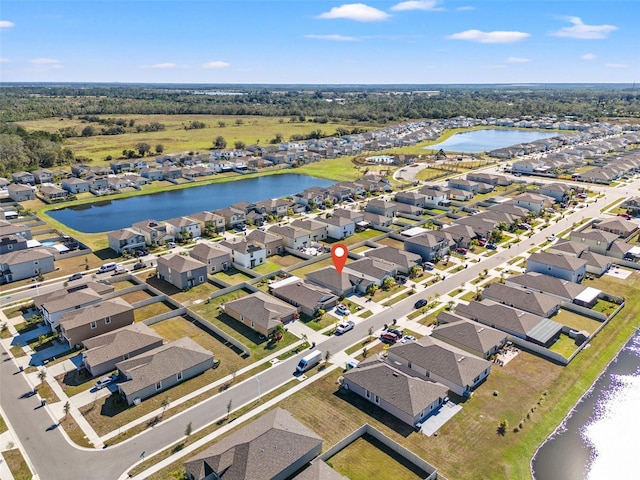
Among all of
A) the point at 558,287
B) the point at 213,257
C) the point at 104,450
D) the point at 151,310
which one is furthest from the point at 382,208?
the point at 104,450

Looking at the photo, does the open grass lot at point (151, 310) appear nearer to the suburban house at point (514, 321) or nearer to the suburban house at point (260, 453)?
the suburban house at point (260, 453)

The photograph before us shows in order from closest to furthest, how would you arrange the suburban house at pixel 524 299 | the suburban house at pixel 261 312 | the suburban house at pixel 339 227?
1. the suburban house at pixel 261 312
2. the suburban house at pixel 524 299
3. the suburban house at pixel 339 227

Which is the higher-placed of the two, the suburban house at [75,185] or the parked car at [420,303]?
the suburban house at [75,185]

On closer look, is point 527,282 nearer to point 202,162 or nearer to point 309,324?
point 309,324

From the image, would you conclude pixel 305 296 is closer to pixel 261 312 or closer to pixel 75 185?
pixel 261 312

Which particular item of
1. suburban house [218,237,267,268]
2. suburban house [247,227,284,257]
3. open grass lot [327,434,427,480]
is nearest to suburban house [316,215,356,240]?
suburban house [247,227,284,257]

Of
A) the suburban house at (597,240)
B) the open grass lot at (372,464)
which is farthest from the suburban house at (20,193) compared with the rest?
the suburban house at (597,240)
